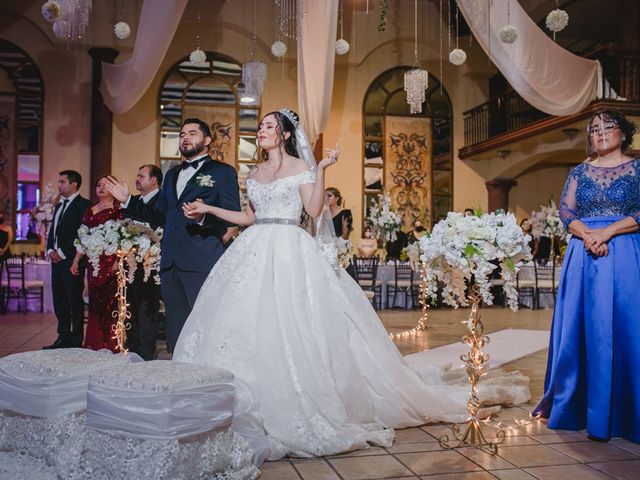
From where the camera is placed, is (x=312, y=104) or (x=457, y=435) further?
(x=312, y=104)

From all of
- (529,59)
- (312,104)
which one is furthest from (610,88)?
(312,104)

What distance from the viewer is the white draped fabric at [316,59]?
6863 mm

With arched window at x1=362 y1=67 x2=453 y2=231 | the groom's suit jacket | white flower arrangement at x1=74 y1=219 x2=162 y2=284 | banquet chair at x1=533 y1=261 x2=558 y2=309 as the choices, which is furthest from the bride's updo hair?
arched window at x1=362 y1=67 x2=453 y2=231

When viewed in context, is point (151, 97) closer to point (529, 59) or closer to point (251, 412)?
point (529, 59)

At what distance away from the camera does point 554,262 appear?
11281 millimetres

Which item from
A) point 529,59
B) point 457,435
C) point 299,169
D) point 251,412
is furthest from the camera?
point 529,59

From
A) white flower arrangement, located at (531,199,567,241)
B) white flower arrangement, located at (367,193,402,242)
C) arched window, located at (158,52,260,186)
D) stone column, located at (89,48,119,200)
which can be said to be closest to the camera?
white flower arrangement, located at (531,199,567,241)

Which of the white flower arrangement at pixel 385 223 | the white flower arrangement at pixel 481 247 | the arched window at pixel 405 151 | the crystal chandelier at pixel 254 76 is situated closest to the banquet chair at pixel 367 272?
the white flower arrangement at pixel 385 223

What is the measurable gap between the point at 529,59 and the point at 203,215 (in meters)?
4.04

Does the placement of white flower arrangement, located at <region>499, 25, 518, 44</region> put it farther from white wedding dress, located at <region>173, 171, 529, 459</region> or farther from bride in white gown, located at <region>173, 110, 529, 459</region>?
white wedding dress, located at <region>173, 171, 529, 459</region>

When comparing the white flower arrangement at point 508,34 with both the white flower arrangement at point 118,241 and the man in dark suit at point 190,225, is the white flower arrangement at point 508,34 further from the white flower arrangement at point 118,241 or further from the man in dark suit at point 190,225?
the white flower arrangement at point 118,241

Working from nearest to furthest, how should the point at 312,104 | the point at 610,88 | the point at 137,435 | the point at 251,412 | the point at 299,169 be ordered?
the point at 137,435 < the point at 251,412 < the point at 299,169 < the point at 312,104 < the point at 610,88

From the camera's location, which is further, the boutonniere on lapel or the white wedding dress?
the boutonniere on lapel

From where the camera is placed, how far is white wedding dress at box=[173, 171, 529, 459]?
10.2 ft
